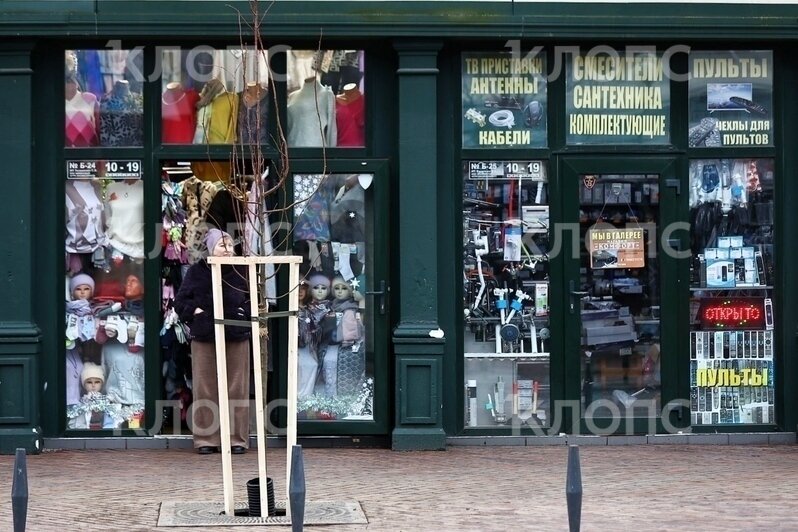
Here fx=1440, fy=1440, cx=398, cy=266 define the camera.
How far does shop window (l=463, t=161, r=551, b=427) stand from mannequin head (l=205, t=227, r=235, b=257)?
2317mm

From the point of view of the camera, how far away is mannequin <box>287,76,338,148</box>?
520 inches

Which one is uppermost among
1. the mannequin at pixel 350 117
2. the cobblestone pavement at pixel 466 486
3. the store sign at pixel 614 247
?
the mannequin at pixel 350 117

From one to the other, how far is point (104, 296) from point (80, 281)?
257 mm

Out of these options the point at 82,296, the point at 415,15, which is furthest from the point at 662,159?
the point at 82,296

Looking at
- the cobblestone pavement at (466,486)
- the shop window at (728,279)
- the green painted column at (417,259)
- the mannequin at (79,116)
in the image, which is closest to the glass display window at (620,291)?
the shop window at (728,279)

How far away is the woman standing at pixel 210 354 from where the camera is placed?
12.6 m

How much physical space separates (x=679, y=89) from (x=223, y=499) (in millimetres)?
5881

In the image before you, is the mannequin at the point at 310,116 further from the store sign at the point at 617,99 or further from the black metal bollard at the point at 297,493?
the black metal bollard at the point at 297,493

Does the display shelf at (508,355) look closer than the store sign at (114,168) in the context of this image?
No

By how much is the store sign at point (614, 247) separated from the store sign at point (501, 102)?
1.00 m

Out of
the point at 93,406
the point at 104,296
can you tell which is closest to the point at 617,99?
the point at 104,296

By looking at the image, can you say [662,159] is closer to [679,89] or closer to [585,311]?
[679,89]

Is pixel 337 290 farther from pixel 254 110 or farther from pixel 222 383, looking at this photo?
pixel 222 383

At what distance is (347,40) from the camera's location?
1302 cm
